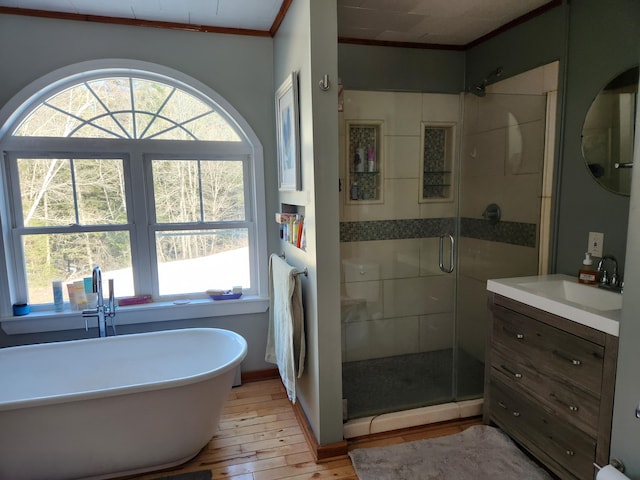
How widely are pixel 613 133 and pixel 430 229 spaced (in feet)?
3.85

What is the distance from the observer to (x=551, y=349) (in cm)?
179

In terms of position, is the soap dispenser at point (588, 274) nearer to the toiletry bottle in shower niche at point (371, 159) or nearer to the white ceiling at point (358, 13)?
the toiletry bottle in shower niche at point (371, 159)

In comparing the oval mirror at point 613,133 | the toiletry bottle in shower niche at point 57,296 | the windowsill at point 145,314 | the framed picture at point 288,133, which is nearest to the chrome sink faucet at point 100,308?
the windowsill at point 145,314

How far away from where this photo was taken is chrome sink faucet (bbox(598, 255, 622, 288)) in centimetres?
191

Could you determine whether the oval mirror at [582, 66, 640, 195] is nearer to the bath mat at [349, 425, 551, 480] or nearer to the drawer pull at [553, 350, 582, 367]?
the drawer pull at [553, 350, 582, 367]

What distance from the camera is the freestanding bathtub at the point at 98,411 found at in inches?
68.7

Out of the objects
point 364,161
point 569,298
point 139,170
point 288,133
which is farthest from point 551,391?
point 139,170

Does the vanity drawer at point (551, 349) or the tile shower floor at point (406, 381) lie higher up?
the vanity drawer at point (551, 349)

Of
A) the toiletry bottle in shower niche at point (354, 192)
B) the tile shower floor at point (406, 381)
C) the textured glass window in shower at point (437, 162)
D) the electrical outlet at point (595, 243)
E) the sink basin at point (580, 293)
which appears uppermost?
the textured glass window in shower at point (437, 162)

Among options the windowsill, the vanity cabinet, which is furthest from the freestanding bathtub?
the vanity cabinet

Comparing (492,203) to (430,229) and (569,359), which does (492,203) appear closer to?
(430,229)

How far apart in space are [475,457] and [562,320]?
89 cm

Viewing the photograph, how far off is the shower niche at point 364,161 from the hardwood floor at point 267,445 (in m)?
1.47

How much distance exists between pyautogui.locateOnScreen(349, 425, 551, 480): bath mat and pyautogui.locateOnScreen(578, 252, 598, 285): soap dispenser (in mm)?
971
